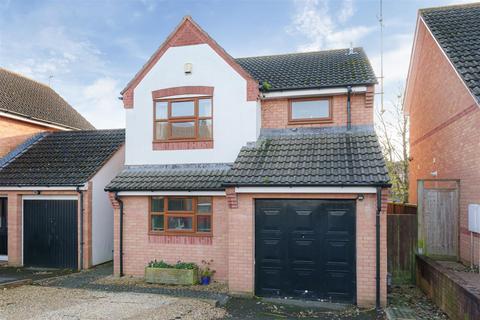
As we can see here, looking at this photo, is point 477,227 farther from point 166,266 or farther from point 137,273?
point 137,273

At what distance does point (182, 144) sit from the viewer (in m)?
10.4

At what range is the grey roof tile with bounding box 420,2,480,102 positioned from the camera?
836 cm

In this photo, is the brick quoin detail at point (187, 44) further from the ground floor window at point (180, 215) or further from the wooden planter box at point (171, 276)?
the wooden planter box at point (171, 276)

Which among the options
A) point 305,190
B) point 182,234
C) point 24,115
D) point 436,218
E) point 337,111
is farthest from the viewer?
point 24,115

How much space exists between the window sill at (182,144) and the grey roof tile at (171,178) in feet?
1.75

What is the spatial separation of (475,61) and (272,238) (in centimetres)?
661

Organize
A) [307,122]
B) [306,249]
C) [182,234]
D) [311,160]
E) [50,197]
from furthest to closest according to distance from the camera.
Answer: [50,197]
[307,122]
[182,234]
[311,160]
[306,249]

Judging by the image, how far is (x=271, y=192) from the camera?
810 centimetres

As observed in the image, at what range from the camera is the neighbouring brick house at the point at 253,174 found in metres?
7.86

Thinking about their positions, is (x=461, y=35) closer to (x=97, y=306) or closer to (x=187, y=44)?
(x=187, y=44)

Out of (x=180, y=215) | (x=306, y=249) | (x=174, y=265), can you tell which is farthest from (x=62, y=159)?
(x=306, y=249)

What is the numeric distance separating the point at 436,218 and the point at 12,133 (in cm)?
1550

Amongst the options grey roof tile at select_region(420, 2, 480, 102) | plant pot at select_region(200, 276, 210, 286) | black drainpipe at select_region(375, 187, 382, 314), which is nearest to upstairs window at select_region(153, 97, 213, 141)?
plant pot at select_region(200, 276, 210, 286)

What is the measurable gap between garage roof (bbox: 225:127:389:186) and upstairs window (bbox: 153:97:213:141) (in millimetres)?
1509
